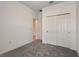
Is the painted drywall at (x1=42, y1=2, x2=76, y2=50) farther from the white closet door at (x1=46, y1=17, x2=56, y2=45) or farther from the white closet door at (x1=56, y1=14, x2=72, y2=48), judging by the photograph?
the white closet door at (x1=56, y1=14, x2=72, y2=48)

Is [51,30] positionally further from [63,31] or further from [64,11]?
[64,11]

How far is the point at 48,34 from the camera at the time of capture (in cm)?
652

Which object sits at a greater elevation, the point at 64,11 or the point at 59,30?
the point at 64,11

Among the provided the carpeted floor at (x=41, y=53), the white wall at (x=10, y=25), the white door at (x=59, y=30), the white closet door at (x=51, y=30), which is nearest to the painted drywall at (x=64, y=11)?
the white closet door at (x=51, y=30)

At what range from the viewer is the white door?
518 cm

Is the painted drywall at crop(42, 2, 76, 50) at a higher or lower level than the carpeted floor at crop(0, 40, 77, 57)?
higher

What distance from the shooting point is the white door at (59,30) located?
5.18 m

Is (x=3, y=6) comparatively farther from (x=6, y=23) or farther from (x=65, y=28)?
(x=65, y=28)

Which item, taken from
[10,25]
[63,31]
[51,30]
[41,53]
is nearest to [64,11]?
[63,31]

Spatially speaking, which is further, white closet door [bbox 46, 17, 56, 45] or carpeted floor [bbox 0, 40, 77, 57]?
white closet door [bbox 46, 17, 56, 45]

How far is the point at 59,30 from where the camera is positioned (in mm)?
5730

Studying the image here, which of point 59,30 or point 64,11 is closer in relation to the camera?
point 64,11

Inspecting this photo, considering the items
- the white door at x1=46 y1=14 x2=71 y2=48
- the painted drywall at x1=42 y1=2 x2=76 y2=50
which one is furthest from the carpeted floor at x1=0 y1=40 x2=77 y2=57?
the white door at x1=46 y1=14 x2=71 y2=48

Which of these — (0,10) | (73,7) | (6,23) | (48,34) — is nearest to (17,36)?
(6,23)
